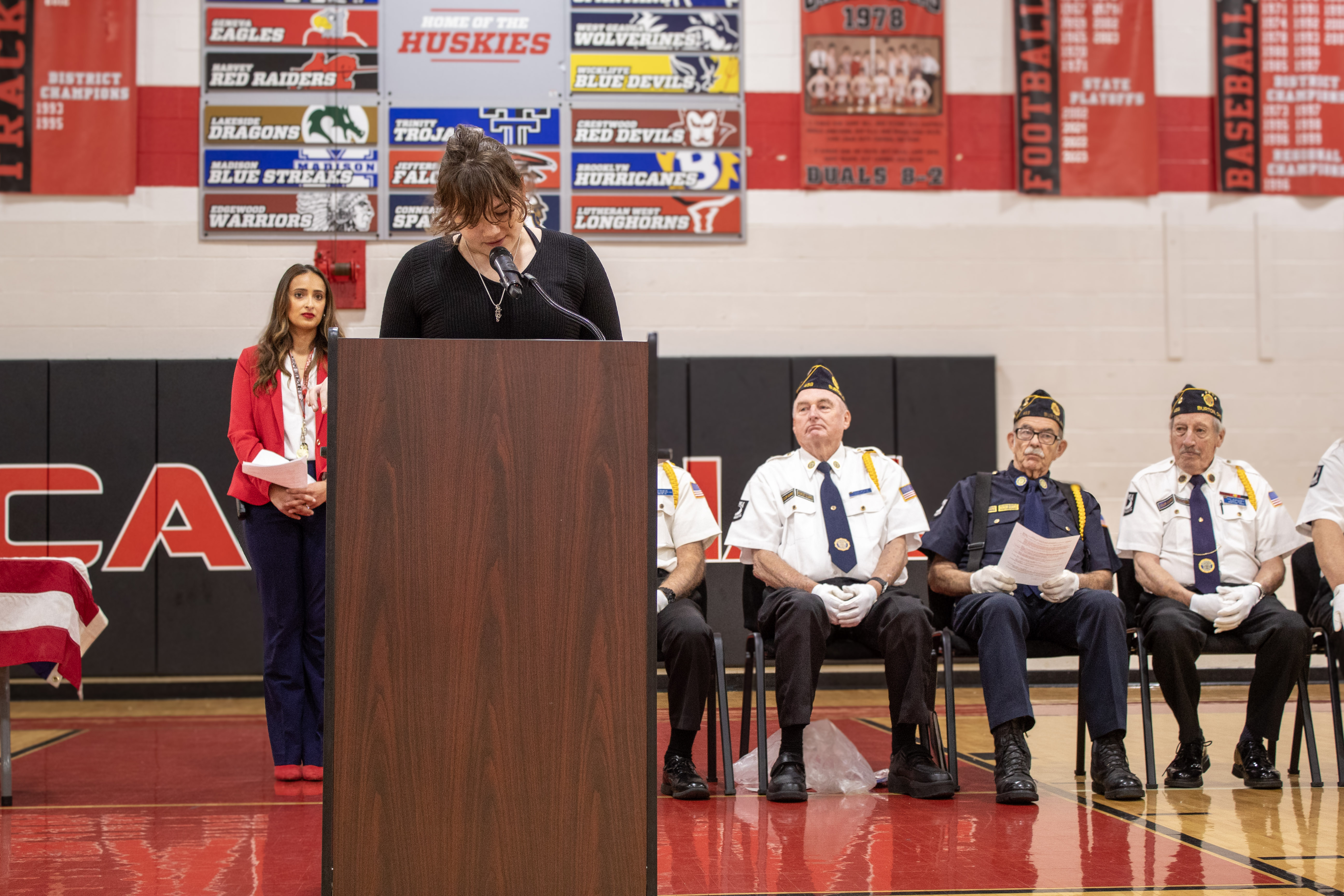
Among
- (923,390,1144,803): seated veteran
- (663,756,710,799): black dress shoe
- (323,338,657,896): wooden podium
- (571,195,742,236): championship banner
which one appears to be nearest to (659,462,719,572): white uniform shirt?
(663,756,710,799): black dress shoe

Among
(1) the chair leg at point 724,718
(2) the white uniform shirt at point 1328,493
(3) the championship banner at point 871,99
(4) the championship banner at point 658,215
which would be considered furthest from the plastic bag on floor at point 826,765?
(3) the championship banner at point 871,99

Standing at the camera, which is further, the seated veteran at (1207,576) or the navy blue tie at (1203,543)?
the navy blue tie at (1203,543)

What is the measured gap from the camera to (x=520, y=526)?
5.83 feet

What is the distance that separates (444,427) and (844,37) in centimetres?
548

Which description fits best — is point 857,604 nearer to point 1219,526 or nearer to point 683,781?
point 683,781

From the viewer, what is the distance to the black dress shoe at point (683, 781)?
3426mm

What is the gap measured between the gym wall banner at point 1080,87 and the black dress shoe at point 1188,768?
3.83 metres

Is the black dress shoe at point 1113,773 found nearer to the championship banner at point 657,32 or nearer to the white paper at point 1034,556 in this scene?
the white paper at point 1034,556

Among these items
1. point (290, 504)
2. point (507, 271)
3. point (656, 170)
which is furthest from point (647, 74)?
point (507, 271)

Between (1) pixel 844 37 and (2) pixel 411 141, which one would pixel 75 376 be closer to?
(2) pixel 411 141

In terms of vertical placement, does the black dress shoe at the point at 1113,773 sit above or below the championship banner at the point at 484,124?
below

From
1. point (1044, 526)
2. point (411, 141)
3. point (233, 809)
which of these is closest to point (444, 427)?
point (233, 809)

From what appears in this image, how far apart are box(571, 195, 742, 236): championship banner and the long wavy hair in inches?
113

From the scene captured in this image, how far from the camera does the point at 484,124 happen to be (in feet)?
21.1
